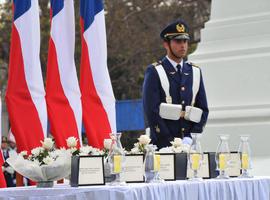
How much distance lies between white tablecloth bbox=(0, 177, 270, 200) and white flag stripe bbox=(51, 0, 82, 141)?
8.47ft

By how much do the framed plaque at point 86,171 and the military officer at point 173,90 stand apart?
2427 millimetres

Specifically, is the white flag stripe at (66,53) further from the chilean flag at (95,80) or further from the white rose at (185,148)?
the white rose at (185,148)

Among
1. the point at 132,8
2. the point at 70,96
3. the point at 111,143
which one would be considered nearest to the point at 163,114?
the point at 70,96

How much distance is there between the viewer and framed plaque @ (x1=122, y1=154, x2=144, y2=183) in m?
6.65

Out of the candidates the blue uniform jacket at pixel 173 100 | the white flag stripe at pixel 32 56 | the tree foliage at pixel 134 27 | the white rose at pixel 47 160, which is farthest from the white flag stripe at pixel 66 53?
the tree foliage at pixel 134 27

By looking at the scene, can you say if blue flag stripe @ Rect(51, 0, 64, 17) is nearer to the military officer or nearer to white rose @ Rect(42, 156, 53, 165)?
the military officer

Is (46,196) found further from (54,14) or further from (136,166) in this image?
(54,14)

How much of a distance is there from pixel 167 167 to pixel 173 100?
84.1 inches

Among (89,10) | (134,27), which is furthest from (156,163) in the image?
(134,27)

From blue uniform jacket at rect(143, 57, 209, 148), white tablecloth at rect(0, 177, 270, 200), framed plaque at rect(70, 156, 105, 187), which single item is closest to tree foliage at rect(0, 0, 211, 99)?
blue uniform jacket at rect(143, 57, 209, 148)

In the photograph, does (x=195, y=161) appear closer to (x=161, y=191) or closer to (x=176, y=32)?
(x=161, y=191)

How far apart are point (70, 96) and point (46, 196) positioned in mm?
3245

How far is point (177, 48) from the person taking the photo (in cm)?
878

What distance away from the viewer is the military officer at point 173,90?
876cm
